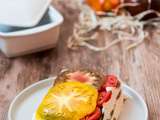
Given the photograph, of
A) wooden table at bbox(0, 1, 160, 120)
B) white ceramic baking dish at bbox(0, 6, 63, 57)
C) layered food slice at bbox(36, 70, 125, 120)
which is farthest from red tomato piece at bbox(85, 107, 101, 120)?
white ceramic baking dish at bbox(0, 6, 63, 57)

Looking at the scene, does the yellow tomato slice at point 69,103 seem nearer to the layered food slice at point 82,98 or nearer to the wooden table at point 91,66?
the layered food slice at point 82,98

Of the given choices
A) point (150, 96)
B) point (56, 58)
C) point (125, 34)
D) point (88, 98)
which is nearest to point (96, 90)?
point (88, 98)

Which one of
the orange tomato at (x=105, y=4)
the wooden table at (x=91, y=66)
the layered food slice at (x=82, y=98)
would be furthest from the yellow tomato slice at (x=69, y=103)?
the orange tomato at (x=105, y=4)

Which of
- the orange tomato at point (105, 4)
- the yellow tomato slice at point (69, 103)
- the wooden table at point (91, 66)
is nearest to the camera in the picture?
the yellow tomato slice at point (69, 103)

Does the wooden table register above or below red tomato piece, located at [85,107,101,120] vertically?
below

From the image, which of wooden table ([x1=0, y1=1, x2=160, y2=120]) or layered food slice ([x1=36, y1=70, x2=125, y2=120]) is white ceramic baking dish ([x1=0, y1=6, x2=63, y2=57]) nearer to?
wooden table ([x1=0, y1=1, x2=160, y2=120])
